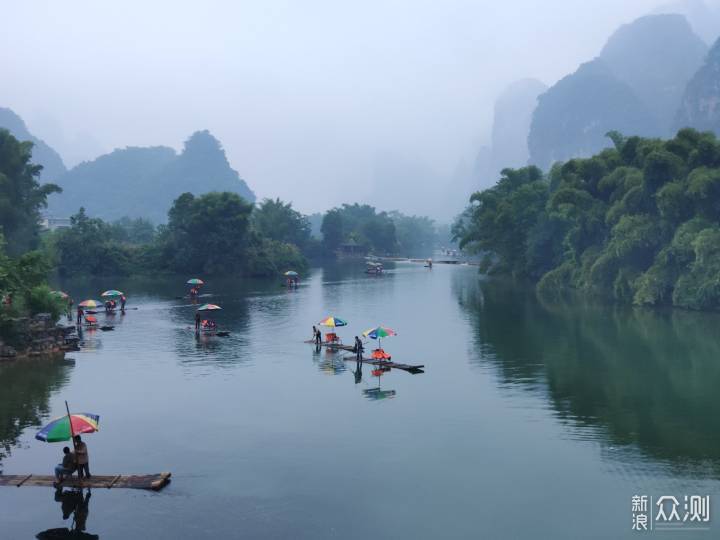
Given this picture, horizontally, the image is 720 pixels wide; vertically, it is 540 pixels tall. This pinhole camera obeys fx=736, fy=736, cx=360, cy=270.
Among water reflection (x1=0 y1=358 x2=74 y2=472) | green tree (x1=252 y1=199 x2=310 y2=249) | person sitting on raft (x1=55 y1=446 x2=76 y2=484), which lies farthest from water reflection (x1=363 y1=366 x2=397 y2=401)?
green tree (x1=252 y1=199 x2=310 y2=249)

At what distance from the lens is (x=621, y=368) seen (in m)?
44.4

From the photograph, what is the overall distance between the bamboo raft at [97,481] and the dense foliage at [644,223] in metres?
57.6

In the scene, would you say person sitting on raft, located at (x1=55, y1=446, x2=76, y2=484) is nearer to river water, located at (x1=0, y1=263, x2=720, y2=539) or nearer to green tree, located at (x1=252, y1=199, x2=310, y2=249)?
river water, located at (x1=0, y1=263, x2=720, y2=539)

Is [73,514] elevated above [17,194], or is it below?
below

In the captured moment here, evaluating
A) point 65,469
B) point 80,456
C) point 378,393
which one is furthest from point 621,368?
point 65,469

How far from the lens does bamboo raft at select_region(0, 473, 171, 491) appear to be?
23.7 metres

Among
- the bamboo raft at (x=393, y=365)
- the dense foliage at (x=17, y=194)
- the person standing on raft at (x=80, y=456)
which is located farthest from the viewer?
the dense foliage at (x=17, y=194)

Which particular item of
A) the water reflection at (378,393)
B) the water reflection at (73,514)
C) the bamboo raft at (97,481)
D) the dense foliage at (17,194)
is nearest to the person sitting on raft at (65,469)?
the bamboo raft at (97,481)

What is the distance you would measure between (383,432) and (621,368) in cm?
2040

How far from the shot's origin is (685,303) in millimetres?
71375

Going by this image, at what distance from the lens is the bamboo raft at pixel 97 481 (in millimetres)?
23656

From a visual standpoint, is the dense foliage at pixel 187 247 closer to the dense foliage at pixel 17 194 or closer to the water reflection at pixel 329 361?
the dense foliage at pixel 17 194

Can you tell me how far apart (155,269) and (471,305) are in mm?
73263

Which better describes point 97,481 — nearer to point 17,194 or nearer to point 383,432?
point 383,432
